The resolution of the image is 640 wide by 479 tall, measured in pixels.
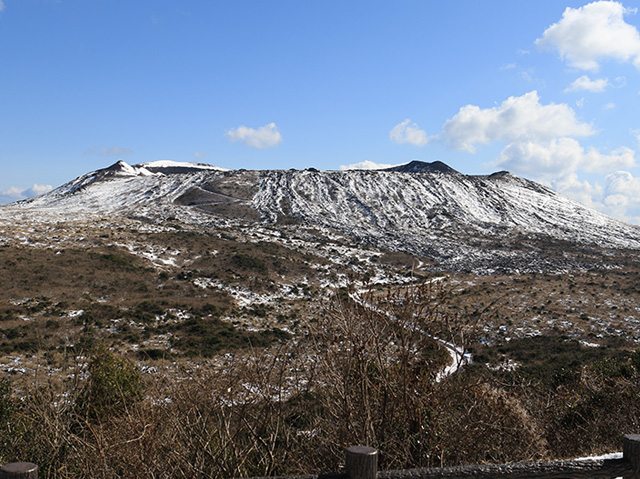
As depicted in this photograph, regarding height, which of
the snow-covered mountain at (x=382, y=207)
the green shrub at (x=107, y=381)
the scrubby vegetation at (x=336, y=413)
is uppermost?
the snow-covered mountain at (x=382, y=207)

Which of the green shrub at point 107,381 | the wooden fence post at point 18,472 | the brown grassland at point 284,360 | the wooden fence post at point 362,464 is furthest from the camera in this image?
the green shrub at point 107,381

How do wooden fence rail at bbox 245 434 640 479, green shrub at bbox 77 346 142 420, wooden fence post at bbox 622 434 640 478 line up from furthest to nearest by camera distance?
1. green shrub at bbox 77 346 142 420
2. wooden fence post at bbox 622 434 640 478
3. wooden fence rail at bbox 245 434 640 479

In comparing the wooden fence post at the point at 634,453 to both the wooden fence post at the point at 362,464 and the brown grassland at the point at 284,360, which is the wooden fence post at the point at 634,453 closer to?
the brown grassland at the point at 284,360

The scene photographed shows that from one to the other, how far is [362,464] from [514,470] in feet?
3.89

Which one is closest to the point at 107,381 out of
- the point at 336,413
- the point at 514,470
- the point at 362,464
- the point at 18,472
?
the point at 336,413

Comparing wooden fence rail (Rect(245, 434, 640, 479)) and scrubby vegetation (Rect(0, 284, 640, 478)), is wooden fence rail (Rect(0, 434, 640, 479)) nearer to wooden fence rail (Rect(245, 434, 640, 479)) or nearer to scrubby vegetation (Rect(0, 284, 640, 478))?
wooden fence rail (Rect(245, 434, 640, 479))

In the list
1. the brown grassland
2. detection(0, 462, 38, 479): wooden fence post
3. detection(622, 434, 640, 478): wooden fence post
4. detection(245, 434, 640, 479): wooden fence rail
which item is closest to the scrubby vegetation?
the brown grassland

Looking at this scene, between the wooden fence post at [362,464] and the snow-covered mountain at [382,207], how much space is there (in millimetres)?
42911

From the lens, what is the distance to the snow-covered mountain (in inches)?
2133

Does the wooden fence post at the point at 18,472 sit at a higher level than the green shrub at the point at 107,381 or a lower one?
higher

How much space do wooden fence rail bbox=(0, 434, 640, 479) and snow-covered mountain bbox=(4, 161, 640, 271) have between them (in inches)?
1652

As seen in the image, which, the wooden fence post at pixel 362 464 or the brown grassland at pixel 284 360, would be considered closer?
the wooden fence post at pixel 362 464

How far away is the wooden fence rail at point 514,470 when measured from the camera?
2598mm

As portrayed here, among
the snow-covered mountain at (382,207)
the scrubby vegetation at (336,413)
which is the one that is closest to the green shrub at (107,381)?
the scrubby vegetation at (336,413)
